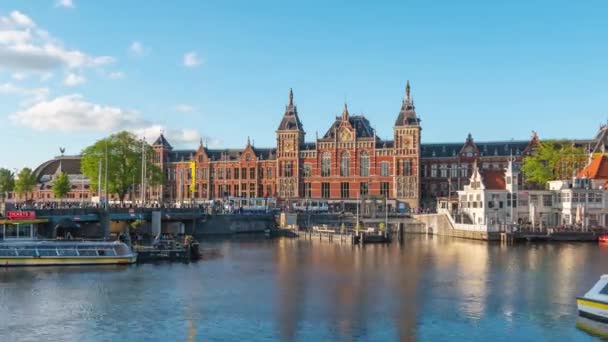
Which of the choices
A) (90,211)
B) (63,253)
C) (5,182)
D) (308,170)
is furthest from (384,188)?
(5,182)

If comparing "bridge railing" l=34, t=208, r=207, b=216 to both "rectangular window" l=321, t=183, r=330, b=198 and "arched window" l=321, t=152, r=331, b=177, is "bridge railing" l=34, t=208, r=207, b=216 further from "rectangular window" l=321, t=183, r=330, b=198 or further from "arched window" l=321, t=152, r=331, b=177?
"arched window" l=321, t=152, r=331, b=177

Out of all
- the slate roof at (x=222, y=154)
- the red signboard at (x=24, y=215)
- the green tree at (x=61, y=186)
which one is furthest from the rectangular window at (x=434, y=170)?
the red signboard at (x=24, y=215)

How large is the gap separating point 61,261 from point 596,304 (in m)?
45.5

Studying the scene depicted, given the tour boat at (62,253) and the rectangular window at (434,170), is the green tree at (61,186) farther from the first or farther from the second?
the tour boat at (62,253)

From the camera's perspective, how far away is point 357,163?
139875mm

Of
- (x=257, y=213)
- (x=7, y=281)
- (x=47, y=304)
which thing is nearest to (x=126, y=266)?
(x=7, y=281)

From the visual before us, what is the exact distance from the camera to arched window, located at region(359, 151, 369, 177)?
139m

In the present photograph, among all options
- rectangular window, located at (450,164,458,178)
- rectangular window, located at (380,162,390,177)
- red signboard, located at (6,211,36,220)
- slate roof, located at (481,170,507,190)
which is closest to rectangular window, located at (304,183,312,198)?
rectangular window, located at (380,162,390,177)

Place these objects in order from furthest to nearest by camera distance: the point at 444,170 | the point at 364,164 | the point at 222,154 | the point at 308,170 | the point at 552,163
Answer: the point at 222,154
the point at 308,170
the point at 364,164
the point at 444,170
the point at 552,163

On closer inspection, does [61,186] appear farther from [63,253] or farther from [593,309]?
[593,309]

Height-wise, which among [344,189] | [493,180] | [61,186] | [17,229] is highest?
[61,186]

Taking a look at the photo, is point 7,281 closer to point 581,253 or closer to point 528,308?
point 528,308

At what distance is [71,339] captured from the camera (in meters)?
36.7

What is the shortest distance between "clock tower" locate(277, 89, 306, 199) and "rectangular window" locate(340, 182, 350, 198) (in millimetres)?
8981
